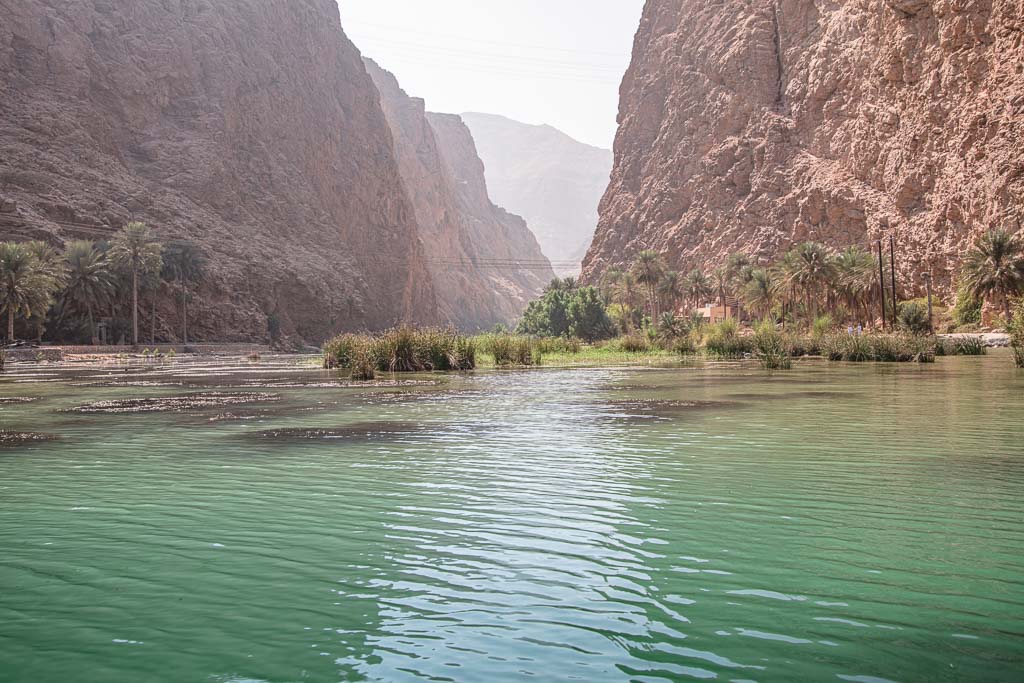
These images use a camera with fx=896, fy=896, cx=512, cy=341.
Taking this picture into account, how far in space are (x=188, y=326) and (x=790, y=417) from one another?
93.0 m

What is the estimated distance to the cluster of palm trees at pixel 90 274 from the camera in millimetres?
66312

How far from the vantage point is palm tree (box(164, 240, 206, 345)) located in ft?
300

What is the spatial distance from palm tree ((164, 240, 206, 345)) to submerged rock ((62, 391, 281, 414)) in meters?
70.9

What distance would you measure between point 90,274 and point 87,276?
60 cm

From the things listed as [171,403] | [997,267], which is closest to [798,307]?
[997,267]

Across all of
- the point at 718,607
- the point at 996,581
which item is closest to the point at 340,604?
the point at 718,607

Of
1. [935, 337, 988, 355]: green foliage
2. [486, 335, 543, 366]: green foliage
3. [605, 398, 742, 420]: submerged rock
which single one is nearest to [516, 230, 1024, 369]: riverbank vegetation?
[935, 337, 988, 355]: green foliage

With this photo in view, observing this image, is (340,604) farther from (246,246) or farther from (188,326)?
(246,246)

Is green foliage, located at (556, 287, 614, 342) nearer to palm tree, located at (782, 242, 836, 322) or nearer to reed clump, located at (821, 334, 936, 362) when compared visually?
palm tree, located at (782, 242, 836, 322)

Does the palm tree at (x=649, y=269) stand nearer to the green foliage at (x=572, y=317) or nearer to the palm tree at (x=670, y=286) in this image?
the palm tree at (x=670, y=286)

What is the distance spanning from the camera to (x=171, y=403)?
861 inches

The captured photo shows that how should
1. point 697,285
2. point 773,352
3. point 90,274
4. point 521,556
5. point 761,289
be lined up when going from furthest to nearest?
point 697,285
point 761,289
point 90,274
point 773,352
point 521,556

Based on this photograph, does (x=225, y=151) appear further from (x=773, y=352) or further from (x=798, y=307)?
(x=773, y=352)

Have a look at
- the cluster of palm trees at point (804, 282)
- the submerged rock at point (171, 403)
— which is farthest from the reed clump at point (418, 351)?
the cluster of palm trees at point (804, 282)
